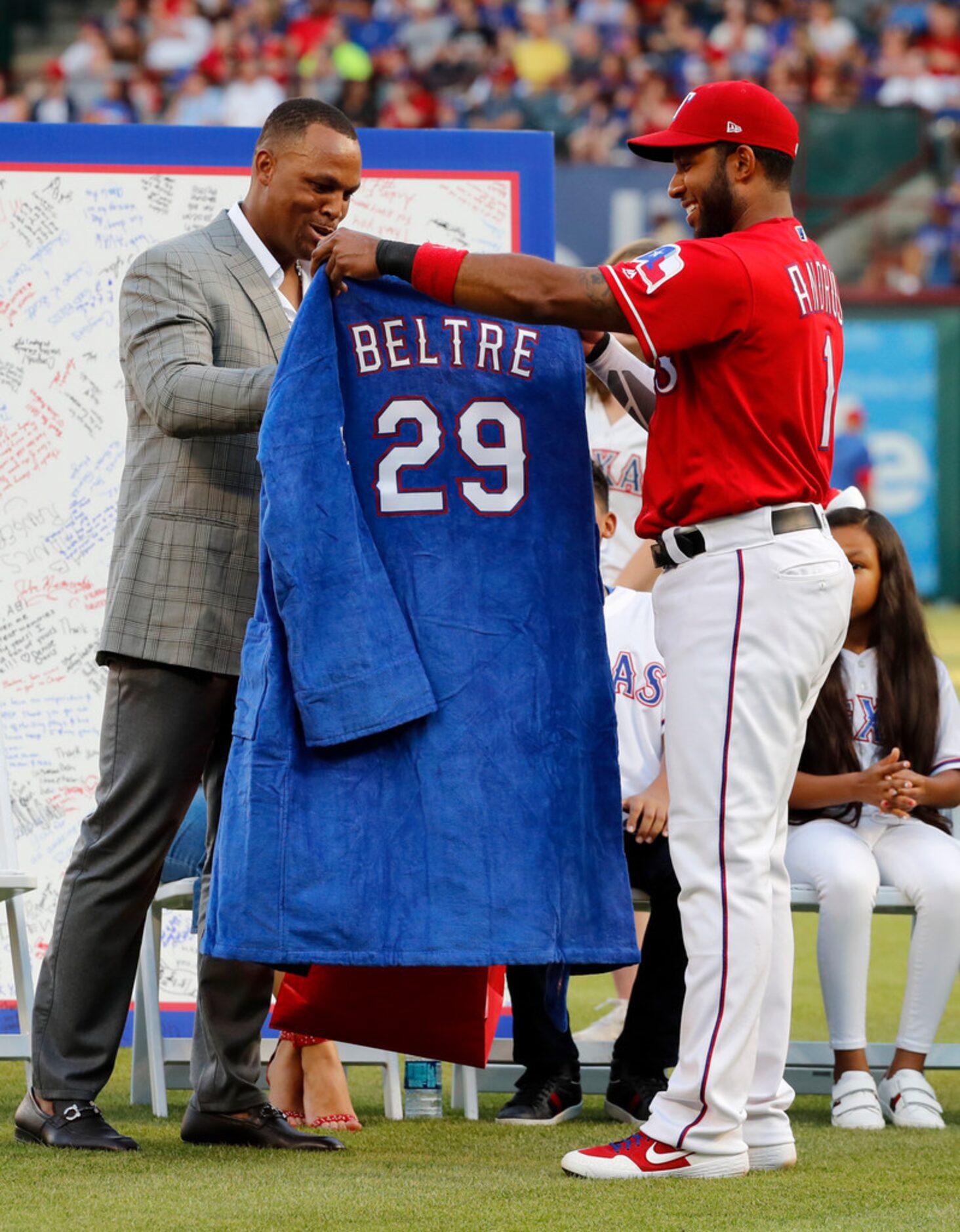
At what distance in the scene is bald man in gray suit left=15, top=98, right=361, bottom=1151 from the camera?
3545 millimetres

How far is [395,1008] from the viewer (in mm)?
3613

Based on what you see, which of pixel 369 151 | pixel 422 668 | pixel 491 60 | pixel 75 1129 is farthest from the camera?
pixel 491 60

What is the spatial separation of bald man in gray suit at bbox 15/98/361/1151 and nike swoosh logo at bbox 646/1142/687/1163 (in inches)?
27.9

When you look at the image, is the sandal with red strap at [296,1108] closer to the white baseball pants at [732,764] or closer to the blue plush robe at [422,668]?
the blue plush robe at [422,668]

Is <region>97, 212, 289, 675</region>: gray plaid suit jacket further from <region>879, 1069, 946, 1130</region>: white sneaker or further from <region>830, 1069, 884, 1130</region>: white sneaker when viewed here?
<region>879, 1069, 946, 1130</region>: white sneaker

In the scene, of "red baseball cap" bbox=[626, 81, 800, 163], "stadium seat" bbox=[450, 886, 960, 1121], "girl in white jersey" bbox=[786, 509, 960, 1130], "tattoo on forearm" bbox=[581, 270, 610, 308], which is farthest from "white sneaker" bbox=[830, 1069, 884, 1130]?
"red baseball cap" bbox=[626, 81, 800, 163]

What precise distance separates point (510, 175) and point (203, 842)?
2.03 meters

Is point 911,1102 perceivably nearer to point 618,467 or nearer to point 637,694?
point 637,694

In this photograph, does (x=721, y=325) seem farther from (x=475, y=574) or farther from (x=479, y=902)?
(x=479, y=902)

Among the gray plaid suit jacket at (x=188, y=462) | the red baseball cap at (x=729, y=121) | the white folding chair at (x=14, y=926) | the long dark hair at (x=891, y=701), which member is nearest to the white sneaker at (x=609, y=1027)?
the long dark hair at (x=891, y=701)

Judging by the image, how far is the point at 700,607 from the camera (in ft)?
10.9

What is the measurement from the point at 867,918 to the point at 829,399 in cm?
145

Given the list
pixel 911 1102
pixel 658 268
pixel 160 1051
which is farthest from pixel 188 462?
pixel 911 1102

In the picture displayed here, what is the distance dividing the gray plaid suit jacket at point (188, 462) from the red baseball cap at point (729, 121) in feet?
2.82
